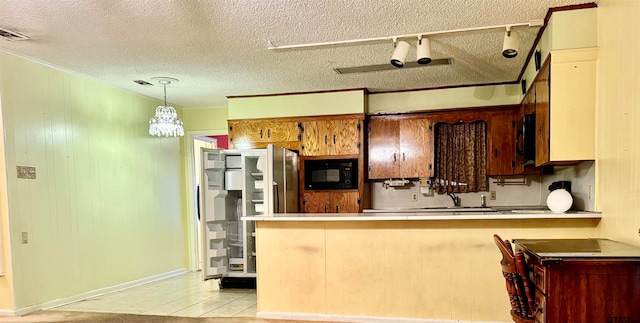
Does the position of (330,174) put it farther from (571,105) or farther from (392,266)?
(571,105)

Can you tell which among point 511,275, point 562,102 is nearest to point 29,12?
point 511,275

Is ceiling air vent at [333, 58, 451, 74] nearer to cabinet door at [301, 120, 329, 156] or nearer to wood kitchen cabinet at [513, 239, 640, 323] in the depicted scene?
cabinet door at [301, 120, 329, 156]

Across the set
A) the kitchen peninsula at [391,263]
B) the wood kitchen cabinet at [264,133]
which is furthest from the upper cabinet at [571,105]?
the wood kitchen cabinet at [264,133]

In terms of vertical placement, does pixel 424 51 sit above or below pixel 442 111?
above

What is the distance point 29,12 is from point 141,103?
2.71 m

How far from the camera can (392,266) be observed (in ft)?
10.9

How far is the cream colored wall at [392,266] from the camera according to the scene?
3137 mm

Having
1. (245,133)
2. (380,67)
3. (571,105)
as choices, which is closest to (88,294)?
(245,133)

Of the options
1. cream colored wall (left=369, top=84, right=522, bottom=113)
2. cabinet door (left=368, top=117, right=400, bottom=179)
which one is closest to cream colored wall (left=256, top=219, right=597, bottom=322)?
cabinet door (left=368, top=117, right=400, bottom=179)

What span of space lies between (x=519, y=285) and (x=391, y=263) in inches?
56.6

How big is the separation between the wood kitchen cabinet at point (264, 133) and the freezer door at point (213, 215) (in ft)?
1.75

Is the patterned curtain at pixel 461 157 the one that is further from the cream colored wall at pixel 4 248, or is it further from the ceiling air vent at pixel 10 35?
the cream colored wall at pixel 4 248

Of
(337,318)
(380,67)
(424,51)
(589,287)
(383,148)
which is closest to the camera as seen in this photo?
(589,287)

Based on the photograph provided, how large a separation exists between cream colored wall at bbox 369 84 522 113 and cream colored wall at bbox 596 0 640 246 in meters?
2.30
